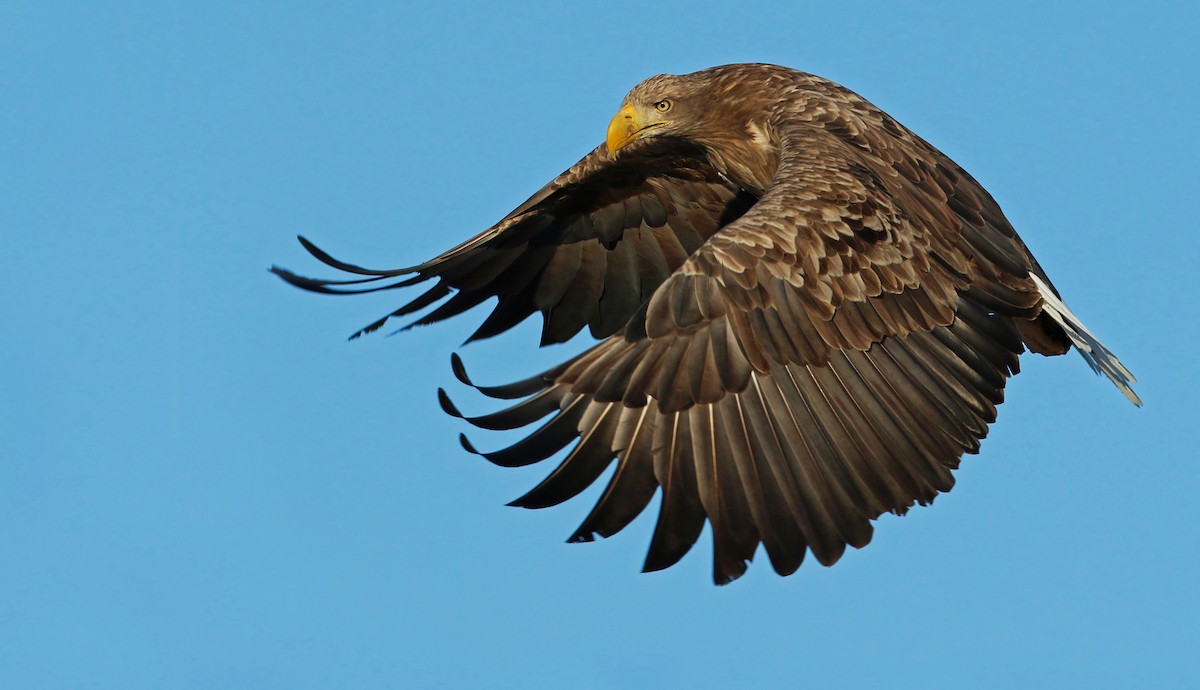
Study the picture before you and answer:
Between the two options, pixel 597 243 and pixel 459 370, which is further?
pixel 597 243

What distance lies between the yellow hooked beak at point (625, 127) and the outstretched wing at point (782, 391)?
179cm

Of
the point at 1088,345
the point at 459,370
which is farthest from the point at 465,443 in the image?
the point at 1088,345

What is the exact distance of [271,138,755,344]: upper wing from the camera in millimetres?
9180

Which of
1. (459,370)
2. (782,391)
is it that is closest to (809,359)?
(782,391)

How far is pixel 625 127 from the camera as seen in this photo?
9133 millimetres

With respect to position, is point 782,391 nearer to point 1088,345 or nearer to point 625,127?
point 1088,345

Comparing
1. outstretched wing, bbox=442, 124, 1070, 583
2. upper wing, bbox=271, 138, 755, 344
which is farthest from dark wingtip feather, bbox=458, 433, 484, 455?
upper wing, bbox=271, 138, 755, 344

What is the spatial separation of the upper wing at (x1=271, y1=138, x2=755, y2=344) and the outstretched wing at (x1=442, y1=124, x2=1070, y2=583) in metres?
1.92

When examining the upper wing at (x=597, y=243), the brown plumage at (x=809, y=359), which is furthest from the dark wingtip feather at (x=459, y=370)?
the upper wing at (x=597, y=243)

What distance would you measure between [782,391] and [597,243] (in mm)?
2864

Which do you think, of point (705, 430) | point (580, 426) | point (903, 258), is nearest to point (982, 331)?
point (903, 258)

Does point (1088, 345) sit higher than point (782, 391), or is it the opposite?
point (1088, 345)

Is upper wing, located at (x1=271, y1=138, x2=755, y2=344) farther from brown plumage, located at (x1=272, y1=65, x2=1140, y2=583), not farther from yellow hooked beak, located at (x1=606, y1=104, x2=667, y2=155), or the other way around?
brown plumage, located at (x1=272, y1=65, x2=1140, y2=583)

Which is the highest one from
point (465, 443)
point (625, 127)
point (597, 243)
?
point (625, 127)
